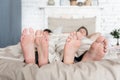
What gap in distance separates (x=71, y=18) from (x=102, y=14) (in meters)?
0.56

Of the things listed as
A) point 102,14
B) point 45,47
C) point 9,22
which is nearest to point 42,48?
point 45,47

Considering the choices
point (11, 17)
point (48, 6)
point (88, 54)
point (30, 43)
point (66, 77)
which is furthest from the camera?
point (48, 6)

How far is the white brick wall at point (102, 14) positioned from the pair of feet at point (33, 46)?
2.56 m

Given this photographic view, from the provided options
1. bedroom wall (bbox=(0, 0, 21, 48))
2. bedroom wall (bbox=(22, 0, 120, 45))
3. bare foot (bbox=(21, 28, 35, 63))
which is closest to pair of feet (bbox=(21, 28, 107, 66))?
bare foot (bbox=(21, 28, 35, 63))

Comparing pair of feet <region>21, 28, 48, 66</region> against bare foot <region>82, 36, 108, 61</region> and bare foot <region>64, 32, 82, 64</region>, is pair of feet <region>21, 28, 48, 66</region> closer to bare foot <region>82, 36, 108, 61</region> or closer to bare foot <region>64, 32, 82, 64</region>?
bare foot <region>64, 32, 82, 64</region>

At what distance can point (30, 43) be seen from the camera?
1432mm

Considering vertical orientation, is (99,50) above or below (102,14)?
below

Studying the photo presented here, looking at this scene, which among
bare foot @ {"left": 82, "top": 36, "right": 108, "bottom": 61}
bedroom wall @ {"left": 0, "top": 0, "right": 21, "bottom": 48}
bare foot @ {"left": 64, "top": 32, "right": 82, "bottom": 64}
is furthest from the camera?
bedroom wall @ {"left": 0, "top": 0, "right": 21, "bottom": 48}

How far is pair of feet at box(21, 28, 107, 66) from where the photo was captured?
1.32 meters

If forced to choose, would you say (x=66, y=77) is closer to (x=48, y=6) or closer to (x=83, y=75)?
(x=83, y=75)

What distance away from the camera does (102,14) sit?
4.00 metres

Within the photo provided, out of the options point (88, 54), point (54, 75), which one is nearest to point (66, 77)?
point (54, 75)

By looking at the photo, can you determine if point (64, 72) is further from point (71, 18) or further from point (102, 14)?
point (102, 14)

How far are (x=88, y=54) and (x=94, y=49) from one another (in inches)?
A: 2.6
